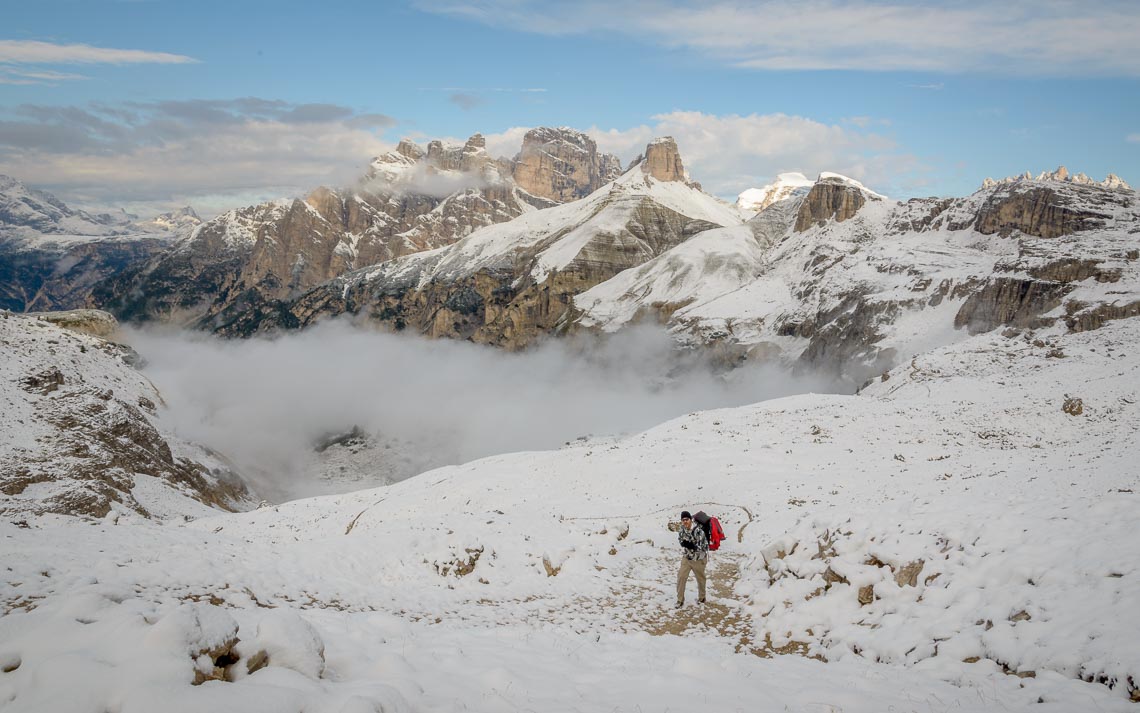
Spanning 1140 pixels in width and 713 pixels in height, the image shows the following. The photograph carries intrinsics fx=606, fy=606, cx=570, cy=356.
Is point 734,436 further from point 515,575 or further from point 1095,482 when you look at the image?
point 515,575

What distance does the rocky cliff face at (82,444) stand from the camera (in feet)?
142

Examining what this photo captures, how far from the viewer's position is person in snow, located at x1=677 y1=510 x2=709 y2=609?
46.0 feet

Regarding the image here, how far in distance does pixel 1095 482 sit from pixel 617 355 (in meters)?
168

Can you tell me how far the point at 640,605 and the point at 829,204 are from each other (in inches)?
6215

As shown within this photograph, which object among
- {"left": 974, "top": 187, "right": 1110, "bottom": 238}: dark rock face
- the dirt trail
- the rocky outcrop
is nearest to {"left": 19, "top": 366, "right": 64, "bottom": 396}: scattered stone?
the rocky outcrop

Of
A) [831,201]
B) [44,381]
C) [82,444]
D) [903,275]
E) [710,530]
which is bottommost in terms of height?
[82,444]

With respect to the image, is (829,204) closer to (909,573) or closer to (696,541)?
(696,541)

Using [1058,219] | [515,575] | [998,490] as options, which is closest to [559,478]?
[515,575]

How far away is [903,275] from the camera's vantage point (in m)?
104

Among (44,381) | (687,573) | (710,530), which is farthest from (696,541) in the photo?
(44,381)

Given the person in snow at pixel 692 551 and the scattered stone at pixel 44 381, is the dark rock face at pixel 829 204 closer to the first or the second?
the scattered stone at pixel 44 381

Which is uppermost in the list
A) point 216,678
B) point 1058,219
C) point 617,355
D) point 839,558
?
point 1058,219

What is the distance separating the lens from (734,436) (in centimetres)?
3631

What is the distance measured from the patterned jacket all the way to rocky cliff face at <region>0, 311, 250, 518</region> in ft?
141
